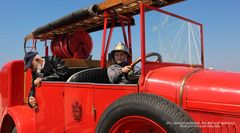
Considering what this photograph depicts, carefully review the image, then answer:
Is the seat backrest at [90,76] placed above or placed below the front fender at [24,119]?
above

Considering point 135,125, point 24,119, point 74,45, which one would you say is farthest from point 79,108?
point 74,45

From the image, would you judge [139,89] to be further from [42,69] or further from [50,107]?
[42,69]

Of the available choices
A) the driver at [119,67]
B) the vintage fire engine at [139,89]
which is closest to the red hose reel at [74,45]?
the vintage fire engine at [139,89]

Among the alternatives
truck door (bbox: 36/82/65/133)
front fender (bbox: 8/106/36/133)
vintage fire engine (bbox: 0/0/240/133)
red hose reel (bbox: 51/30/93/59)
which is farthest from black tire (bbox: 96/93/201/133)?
red hose reel (bbox: 51/30/93/59)

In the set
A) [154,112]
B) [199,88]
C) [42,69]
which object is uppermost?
[42,69]

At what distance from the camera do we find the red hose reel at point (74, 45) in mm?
6230

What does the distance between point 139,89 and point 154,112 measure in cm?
44

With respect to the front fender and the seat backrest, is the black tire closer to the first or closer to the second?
the seat backrest

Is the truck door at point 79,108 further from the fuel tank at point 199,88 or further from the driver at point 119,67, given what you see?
the fuel tank at point 199,88

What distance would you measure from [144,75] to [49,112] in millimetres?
1640

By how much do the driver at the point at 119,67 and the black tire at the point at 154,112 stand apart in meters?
0.58

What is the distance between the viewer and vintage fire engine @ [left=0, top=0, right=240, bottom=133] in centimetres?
270

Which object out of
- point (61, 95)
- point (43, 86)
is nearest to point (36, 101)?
point (43, 86)

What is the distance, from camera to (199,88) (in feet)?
9.24
